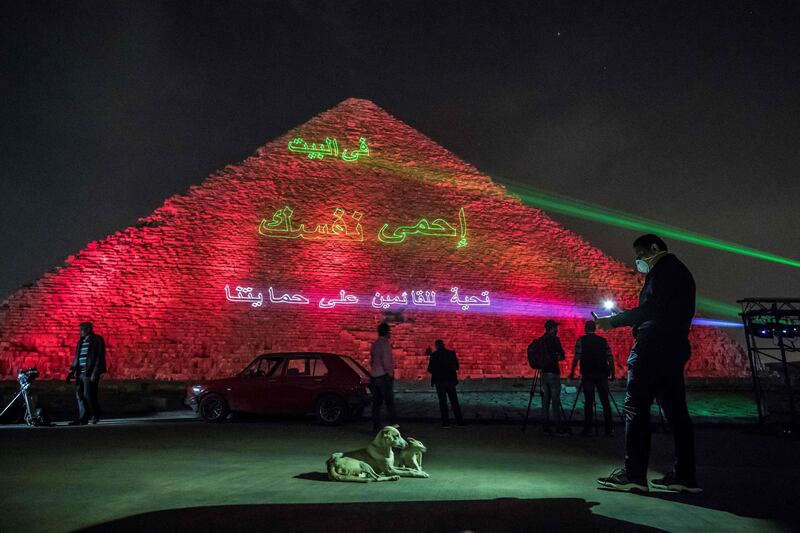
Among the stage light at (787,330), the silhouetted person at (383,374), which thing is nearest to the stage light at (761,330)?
the stage light at (787,330)

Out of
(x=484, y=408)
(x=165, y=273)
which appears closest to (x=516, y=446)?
(x=484, y=408)

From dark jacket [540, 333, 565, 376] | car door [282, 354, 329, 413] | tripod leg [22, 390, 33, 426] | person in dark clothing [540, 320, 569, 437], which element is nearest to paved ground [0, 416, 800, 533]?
person in dark clothing [540, 320, 569, 437]

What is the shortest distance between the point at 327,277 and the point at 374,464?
16.8 m

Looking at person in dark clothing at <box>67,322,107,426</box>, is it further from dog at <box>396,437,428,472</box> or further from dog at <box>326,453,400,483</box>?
dog at <box>396,437,428,472</box>

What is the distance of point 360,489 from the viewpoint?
3.61 metres

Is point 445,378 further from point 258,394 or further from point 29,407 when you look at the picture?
point 29,407

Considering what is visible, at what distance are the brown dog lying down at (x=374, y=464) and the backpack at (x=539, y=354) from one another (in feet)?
12.7

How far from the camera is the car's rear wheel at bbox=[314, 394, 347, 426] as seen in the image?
27.8 feet

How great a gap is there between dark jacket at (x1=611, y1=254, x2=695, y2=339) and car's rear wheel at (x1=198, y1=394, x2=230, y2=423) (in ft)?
22.0

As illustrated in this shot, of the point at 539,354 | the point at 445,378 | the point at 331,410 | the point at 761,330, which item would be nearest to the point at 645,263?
the point at 539,354

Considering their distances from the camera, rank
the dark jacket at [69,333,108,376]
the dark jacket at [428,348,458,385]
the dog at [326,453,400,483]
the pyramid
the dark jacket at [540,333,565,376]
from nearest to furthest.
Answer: the dog at [326,453,400,483], the dark jacket at [540,333,565,376], the dark jacket at [428,348,458,385], the dark jacket at [69,333,108,376], the pyramid

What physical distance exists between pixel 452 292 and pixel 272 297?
243 inches

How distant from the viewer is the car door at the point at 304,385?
8.67 metres

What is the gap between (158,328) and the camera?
19.0m
